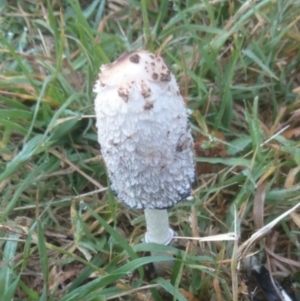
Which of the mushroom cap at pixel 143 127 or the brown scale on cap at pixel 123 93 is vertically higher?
the brown scale on cap at pixel 123 93

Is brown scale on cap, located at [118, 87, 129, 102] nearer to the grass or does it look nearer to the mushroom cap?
the mushroom cap

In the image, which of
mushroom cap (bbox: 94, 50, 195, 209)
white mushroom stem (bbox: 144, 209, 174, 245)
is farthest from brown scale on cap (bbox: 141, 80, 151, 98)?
white mushroom stem (bbox: 144, 209, 174, 245)

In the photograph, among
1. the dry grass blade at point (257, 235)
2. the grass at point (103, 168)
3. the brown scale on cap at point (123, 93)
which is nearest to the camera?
the brown scale on cap at point (123, 93)

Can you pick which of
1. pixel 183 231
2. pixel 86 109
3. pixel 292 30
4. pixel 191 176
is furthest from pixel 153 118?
pixel 292 30

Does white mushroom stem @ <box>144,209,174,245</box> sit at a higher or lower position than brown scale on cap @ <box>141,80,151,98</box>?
lower

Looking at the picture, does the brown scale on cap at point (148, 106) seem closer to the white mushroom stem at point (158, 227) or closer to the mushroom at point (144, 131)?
the mushroom at point (144, 131)

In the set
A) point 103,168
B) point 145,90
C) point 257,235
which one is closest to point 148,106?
point 145,90

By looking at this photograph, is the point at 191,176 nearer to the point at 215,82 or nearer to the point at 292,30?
the point at 215,82

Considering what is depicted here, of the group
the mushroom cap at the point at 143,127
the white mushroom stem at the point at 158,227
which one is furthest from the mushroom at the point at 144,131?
the white mushroom stem at the point at 158,227
